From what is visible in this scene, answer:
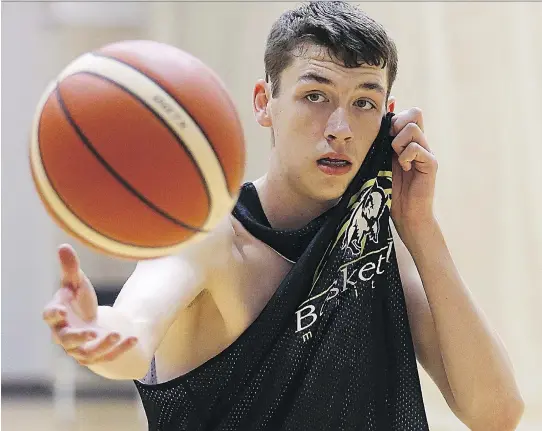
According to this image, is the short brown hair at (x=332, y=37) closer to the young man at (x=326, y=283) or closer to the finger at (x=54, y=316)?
the young man at (x=326, y=283)

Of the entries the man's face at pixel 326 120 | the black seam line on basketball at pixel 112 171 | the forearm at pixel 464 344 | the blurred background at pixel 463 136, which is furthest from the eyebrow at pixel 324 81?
the blurred background at pixel 463 136

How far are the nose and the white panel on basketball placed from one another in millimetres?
290

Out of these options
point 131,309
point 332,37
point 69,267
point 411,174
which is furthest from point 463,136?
point 69,267

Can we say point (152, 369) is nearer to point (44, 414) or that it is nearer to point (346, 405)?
point (346, 405)

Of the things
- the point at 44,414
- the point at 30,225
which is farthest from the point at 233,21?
the point at 44,414

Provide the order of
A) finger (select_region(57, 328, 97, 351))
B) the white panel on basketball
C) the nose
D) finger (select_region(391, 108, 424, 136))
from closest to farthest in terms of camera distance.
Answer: finger (select_region(57, 328, 97, 351)) → the white panel on basketball → the nose → finger (select_region(391, 108, 424, 136))

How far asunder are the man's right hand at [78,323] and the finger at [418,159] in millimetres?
627

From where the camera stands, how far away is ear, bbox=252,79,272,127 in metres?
1.44

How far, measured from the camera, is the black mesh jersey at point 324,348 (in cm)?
132

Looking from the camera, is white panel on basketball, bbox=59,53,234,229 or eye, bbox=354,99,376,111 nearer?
white panel on basketball, bbox=59,53,234,229

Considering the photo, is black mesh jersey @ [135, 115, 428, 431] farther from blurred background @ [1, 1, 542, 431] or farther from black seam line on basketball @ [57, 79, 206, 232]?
blurred background @ [1, 1, 542, 431]

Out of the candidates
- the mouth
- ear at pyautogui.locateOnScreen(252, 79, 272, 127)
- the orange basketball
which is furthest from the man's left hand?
the orange basketball

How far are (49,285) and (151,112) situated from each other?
303 cm

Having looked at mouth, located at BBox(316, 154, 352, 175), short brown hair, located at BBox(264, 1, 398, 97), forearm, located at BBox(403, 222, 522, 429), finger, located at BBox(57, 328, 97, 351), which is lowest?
finger, located at BBox(57, 328, 97, 351)
